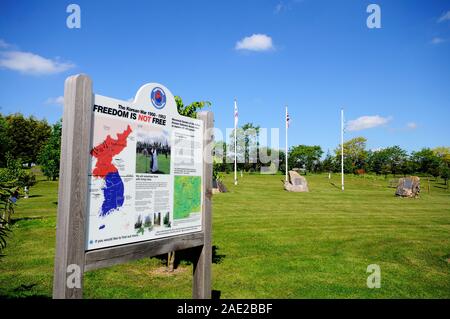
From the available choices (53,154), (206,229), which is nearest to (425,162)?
(53,154)

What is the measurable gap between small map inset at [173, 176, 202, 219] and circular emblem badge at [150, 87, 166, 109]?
1.14m

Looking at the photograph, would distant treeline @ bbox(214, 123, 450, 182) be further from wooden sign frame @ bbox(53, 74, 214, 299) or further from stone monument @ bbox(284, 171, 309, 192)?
wooden sign frame @ bbox(53, 74, 214, 299)

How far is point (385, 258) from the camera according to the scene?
9.54 meters

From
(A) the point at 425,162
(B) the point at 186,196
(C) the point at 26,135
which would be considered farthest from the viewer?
(A) the point at 425,162

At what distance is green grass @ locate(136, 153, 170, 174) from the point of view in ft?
14.2

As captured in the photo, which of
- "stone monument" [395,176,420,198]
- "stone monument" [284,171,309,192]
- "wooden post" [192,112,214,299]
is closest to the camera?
"wooden post" [192,112,214,299]

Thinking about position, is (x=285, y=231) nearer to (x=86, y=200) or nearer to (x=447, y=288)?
(x=447, y=288)

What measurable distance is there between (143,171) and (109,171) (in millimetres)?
546

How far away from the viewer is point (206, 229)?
5.54 m

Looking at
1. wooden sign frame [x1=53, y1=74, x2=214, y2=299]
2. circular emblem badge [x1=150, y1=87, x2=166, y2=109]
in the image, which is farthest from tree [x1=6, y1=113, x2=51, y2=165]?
wooden sign frame [x1=53, y1=74, x2=214, y2=299]

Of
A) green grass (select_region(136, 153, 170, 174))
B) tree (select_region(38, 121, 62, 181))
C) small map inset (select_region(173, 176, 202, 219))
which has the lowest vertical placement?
small map inset (select_region(173, 176, 202, 219))

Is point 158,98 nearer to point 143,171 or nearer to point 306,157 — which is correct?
point 143,171

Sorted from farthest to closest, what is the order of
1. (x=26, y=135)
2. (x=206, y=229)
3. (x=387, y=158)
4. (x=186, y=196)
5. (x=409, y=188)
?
(x=387, y=158) < (x=26, y=135) < (x=409, y=188) < (x=206, y=229) < (x=186, y=196)
